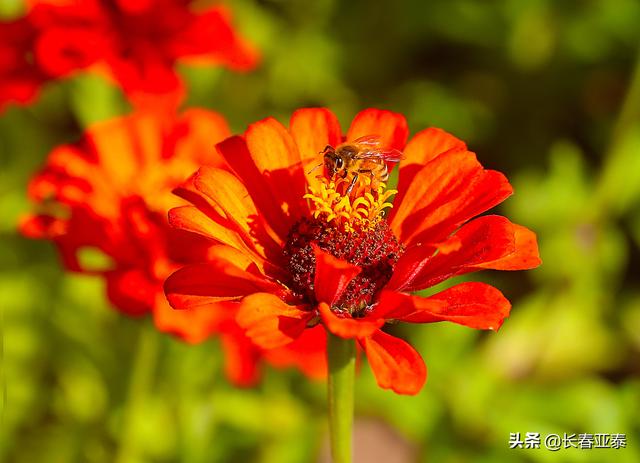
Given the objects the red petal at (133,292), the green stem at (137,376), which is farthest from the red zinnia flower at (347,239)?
the green stem at (137,376)

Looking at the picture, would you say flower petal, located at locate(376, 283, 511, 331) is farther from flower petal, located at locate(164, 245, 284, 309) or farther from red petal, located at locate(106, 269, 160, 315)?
red petal, located at locate(106, 269, 160, 315)

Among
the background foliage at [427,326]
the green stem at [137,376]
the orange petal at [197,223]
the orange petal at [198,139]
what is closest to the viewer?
the orange petal at [197,223]

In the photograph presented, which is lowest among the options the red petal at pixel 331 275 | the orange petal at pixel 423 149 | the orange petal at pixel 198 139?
the red petal at pixel 331 275

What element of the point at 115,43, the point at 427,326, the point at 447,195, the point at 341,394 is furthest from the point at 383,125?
the point at 427,326

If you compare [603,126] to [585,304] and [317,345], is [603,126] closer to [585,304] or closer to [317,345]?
[585,304]

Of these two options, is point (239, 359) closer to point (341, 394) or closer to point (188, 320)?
point (188, 320)

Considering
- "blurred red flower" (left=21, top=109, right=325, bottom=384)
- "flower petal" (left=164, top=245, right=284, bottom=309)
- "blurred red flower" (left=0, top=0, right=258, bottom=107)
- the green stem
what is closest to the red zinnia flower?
"flower petal" (left=164, top=245, right=284, bottom=309)

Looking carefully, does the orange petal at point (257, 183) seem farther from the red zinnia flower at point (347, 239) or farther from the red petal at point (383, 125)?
the red petal at point (383, 125)
